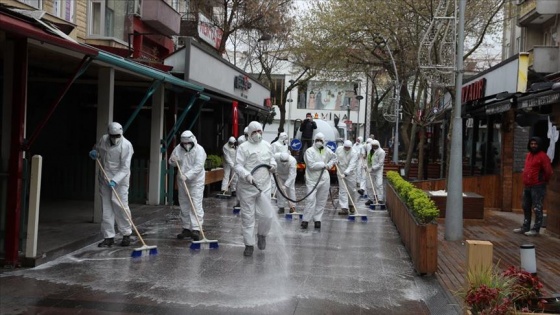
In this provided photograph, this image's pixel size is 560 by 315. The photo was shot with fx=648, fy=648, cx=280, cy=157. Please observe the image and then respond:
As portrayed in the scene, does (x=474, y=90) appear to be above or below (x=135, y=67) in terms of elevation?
above

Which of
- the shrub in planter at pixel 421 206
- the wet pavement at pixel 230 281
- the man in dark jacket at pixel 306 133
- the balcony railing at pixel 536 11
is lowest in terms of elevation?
the wet pavement at pixel 230 281

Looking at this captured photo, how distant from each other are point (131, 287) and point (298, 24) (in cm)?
2578

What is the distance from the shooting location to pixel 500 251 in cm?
1022

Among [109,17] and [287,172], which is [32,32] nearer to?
[287,172]

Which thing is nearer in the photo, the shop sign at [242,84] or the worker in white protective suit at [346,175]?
the worker in white protective suit at [346,175]

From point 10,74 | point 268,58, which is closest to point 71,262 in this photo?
point 10,74

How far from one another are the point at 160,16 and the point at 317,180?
42.9 ft

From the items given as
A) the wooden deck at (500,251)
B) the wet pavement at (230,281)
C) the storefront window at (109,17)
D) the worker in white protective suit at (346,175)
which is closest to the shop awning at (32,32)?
the wet pavement at (230,281)

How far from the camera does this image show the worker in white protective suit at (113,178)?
9.47 metres

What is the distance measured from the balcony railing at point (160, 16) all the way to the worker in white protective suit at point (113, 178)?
14494 mm

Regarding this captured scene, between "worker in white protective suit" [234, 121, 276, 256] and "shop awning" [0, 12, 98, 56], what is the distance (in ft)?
8.88

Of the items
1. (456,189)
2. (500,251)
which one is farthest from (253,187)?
(500,251)

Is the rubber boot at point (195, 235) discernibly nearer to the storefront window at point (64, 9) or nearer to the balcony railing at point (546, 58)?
the storefront window at point (64, 9)

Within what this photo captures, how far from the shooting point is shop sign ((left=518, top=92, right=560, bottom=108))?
10.8m
